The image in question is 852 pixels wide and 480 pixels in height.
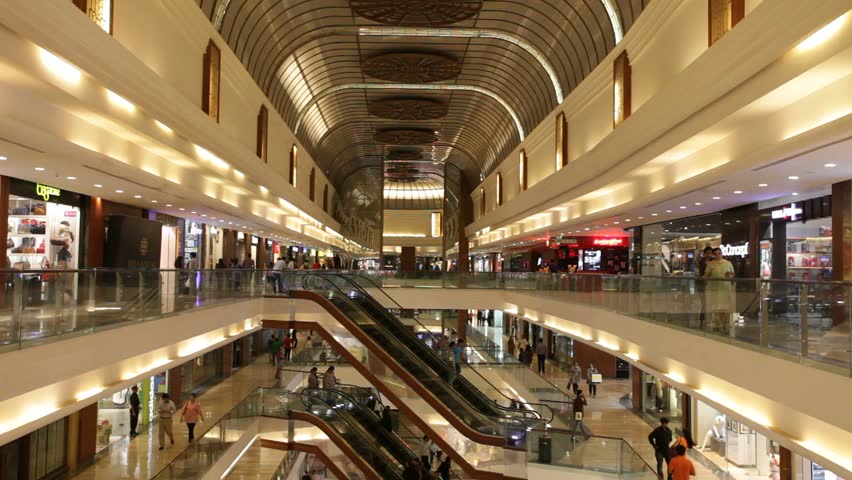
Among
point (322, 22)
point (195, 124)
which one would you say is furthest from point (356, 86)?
point (195, 124)

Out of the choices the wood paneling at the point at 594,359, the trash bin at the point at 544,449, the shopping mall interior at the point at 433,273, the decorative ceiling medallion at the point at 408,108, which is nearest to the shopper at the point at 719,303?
the shopping mall interior at the point at 433,273

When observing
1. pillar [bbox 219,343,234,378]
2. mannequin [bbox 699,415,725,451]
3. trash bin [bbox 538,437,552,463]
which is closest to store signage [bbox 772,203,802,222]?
mannequin [bbox 699,415,725,451]

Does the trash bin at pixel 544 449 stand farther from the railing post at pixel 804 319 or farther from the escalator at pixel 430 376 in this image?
the railing post at pixel 804 319

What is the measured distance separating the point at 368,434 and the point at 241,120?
8.88 m

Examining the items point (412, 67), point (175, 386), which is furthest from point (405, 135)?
point (175, 386)

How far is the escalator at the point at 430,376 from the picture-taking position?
666 inches

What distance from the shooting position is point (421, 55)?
23641 millimetres

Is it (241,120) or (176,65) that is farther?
(241,120)

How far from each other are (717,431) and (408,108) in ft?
63.1

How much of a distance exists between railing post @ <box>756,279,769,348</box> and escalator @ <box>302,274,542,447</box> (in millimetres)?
9157

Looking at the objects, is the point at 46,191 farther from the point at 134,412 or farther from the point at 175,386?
the point at 175,386

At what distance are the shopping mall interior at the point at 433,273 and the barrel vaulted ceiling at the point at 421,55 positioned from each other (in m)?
0.16

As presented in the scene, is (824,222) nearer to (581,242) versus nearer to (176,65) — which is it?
(176,65)

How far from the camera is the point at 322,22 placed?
2227cm
